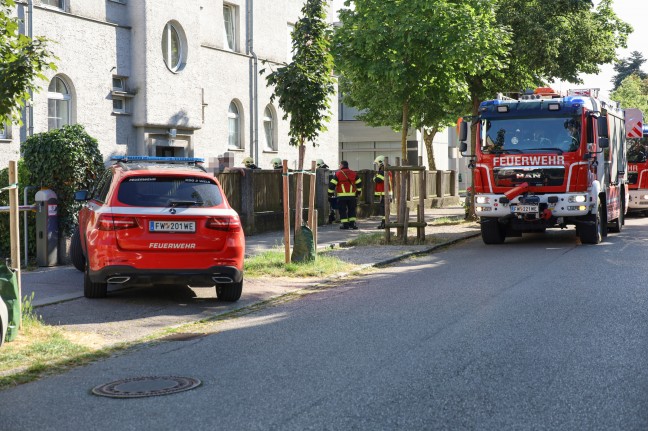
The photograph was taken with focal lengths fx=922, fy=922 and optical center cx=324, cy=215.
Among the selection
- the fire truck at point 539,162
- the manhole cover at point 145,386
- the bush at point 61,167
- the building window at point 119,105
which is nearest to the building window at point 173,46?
the building window at point 119,105

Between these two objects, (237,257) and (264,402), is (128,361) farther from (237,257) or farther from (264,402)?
(237,257)

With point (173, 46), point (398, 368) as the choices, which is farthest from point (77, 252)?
point (173, 46)

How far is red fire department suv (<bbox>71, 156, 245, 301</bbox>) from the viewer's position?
10305mm

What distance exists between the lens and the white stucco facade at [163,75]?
22.4m

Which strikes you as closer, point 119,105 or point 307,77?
point 307,77

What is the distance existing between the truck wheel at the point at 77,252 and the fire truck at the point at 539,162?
8676 mm

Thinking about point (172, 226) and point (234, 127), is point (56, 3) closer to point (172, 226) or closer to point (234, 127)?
point (234, 127)

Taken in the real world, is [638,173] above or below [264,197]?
above

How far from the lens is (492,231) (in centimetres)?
1936

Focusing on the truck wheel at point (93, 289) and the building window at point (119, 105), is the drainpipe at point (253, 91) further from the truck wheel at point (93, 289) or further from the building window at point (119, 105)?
the truck wheel at point (93, 289)

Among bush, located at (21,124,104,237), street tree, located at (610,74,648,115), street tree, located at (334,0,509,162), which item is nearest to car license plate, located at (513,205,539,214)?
street tree, located at (334,0,509,162)

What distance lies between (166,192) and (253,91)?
64.2 ft

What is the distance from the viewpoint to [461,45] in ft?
71.2

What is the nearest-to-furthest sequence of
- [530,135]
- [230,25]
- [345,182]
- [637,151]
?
[530,135] < [345,182] < [637,151] < [230,25]
